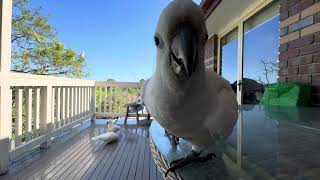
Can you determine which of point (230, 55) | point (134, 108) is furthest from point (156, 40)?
point (134, 108)

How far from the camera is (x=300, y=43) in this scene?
2.51 metres

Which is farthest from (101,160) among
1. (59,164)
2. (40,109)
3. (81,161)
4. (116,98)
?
(116,98)

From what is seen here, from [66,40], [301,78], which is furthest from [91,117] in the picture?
[301,78]

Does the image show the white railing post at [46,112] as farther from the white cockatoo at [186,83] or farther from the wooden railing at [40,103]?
the white cockatoo at [186,83]

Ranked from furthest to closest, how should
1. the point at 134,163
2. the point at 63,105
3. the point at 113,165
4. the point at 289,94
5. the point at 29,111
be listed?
the point at 63,105
the point at 29,111
the point at 134,163
the point at 113,165
the point at 289,94

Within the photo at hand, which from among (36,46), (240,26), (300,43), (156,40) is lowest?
(156,40)

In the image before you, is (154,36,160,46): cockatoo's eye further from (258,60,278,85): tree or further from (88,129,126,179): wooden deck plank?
(258,60,278,85): tree

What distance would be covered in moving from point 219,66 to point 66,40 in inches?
223

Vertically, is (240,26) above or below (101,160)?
above

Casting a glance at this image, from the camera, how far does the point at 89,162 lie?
3213mm

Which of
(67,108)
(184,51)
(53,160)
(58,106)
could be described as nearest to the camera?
(184,51)

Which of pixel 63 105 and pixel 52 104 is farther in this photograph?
pixel 63 105

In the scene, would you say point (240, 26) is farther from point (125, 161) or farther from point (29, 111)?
point (29, 111)

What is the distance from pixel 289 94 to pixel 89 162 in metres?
2.39
